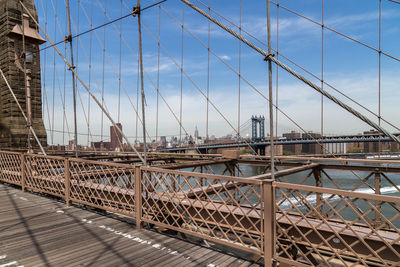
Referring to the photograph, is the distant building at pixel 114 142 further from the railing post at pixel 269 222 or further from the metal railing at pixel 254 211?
the railing post at pixel 269 222

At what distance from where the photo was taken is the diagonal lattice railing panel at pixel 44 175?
21.6ft

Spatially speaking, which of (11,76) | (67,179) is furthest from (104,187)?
(11,76)

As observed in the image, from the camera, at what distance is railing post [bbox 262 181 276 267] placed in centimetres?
296

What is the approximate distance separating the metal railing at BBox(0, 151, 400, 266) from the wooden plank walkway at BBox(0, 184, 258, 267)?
0.25 meters

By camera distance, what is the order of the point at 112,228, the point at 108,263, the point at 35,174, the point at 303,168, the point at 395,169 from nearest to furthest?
the point at 108,263
the point at 112,228
the point at 395,169
the point at 303,168
the point at 35,174

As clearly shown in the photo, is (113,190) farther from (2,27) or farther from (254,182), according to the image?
(2,27)

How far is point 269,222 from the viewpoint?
297 centimetres

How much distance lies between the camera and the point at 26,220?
5.11 meters

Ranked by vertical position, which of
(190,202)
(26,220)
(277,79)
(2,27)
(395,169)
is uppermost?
(2,27)

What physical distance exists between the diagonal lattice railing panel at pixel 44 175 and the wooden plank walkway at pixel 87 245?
3.91ft

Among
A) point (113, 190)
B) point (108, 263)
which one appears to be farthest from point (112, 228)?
point (108, 263)

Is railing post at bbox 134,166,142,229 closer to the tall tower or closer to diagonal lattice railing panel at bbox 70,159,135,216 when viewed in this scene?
diagonal lattice railing panel at bbox 70,159,135,216

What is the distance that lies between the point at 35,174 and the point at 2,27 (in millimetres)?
13509

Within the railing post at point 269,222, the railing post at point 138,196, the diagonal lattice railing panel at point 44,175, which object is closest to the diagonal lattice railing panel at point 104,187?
the railing post at point 138,196
